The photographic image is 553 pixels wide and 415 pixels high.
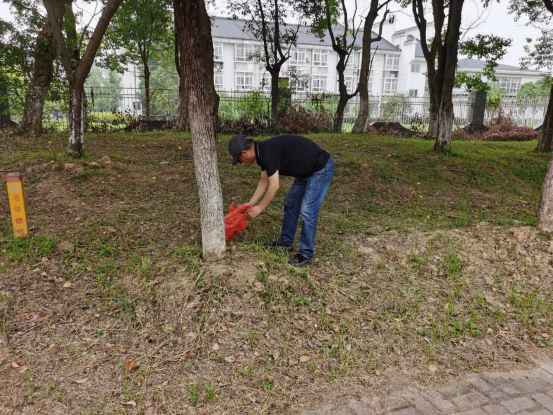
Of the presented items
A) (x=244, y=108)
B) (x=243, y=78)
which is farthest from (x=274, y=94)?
(x=243, y=78)

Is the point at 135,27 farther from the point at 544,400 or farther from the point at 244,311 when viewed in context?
the point at 544,400

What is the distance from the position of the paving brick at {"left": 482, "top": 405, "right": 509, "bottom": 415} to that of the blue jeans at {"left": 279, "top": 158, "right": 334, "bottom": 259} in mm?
2005

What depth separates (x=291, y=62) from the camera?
40.5 meters

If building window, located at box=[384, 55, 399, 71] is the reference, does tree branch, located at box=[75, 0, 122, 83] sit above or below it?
below

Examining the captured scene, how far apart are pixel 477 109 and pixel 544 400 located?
18458 millimetres

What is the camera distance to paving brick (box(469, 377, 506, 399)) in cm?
269

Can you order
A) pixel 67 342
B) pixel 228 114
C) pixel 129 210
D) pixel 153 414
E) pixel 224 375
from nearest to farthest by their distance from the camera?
pixel 153 414 → pixel 224 375 → pixel 67 342 → pixel 129 210 → pixel 228 114

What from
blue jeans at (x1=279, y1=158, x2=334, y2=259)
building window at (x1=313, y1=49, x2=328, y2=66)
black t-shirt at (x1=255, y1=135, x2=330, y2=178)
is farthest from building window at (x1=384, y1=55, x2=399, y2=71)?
black t-shirt at (x1=255, y1=135, x2=330, y2=178)

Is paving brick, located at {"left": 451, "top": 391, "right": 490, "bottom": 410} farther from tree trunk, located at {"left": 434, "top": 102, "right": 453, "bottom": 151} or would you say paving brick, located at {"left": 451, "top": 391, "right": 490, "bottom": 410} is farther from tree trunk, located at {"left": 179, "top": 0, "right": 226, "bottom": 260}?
tree trunk, located at {"left": 434, "top": 102, "right": 453, "bottom": 151}

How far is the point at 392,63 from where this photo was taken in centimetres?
4519

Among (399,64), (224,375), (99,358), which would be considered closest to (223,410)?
(224,375)

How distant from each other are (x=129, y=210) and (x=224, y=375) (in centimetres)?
303

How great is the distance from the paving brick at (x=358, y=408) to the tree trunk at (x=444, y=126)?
8.21 meters

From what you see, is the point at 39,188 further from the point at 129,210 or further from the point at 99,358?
the point at 99,358
